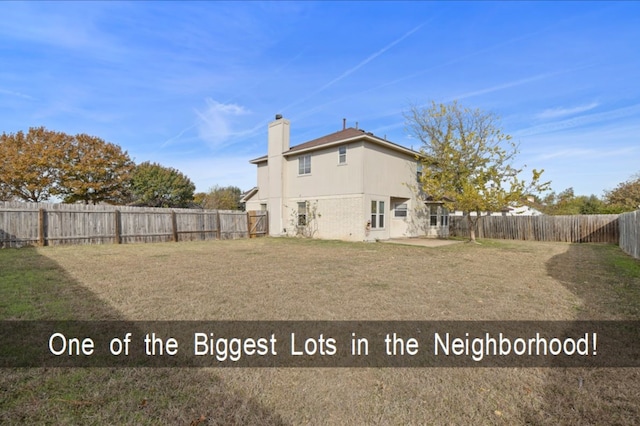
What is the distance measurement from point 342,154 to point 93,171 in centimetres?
2472

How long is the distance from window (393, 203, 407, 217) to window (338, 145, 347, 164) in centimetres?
479

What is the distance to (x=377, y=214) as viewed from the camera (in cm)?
1705

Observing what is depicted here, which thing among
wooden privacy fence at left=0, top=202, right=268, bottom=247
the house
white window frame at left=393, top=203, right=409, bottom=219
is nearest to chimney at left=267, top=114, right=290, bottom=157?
the house

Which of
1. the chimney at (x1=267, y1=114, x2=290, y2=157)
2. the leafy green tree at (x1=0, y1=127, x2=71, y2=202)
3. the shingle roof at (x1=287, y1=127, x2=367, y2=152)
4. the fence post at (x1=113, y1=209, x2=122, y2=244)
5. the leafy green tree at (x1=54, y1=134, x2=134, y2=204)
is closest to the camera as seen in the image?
the fence post at (x1=113, y1=209, x2=122, y2=244)

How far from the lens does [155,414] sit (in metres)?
2.21

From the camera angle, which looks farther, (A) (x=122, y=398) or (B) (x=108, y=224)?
(B) (x=108, y=224)

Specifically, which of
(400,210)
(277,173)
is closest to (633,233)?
(400,210)

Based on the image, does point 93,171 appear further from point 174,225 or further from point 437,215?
point 437,215

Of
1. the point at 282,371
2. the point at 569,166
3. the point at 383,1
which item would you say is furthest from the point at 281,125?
the point at 569,166

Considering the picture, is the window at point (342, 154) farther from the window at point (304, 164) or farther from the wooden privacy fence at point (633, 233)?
the wooden privacy fence at point (633, 233)

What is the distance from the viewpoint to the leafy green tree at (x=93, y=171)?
27844mm

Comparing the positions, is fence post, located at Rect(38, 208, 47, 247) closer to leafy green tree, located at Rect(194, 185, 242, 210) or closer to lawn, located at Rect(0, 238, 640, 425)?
lawn, located at Rect(0, 238, 640, 425)

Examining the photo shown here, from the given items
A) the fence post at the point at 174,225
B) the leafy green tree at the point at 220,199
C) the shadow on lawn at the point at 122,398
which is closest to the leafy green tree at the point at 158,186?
the leafy green tree at the point at 220,199

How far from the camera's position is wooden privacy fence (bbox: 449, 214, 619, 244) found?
1750 centimetres
